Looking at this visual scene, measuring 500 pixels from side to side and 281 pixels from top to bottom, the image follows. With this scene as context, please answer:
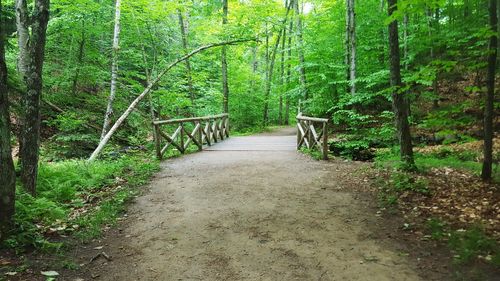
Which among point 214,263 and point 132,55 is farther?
point 132,55

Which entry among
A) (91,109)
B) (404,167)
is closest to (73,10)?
(91,109)

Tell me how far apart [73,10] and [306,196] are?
8837 mm

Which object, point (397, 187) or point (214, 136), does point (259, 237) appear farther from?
point (214, 136)

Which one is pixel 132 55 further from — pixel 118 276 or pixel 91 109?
Result: pixel 118 276

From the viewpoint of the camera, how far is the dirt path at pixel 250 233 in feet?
12.5

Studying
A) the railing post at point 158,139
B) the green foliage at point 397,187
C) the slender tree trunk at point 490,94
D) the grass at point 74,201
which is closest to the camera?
the grass at point 74,201

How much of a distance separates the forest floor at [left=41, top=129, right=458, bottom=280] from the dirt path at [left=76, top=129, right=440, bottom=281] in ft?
0.04

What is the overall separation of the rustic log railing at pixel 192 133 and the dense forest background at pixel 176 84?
0.85 metres

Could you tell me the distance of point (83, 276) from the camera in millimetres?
3775

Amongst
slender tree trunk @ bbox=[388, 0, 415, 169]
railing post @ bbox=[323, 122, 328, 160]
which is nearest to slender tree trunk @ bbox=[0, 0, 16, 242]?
slender tree trunk @ bbox=[388, 0, 415, 169]

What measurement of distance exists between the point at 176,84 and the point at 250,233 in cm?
838

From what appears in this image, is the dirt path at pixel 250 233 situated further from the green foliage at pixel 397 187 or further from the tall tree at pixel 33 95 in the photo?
the tall tree at pixel 33 95

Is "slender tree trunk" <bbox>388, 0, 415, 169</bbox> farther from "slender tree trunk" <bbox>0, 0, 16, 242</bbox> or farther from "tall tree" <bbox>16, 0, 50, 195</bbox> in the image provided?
"slender tree trunk" <bbox>0, 0, 16, 242</bbox>

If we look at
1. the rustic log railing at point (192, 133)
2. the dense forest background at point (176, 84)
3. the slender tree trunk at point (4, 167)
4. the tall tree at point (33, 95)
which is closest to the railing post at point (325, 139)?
the dense forest background at point (176, 84)
